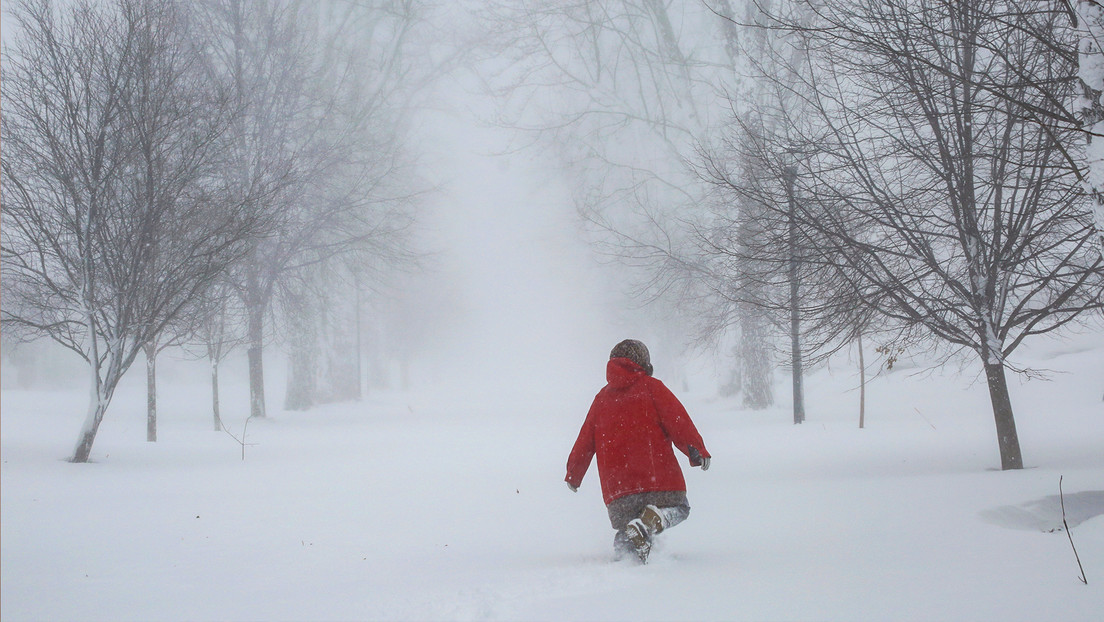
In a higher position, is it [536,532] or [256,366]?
[256,366]

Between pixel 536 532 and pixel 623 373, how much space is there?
2524 millimetres

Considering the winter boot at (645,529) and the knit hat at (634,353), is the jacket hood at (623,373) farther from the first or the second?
the winter boot at (645,529)

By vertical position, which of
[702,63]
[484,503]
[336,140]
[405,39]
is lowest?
[484,503]

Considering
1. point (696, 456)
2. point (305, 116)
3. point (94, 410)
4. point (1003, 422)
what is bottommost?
point (1003, 422)

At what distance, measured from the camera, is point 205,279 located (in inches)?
423

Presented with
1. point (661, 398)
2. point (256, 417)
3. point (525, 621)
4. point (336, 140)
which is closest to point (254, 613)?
point (525, 621)

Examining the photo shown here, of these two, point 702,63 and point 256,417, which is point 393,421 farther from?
point 702,63

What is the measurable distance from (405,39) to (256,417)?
1494 cm

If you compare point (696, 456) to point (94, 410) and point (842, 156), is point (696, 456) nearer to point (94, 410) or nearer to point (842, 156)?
point (842, 156)

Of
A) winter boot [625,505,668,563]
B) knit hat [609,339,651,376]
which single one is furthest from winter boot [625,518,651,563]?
knit hat [609,339,651,376]

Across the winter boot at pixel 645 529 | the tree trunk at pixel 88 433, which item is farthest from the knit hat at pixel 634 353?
the tree trunk at pixel 88 433

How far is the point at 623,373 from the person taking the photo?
17.7 ft

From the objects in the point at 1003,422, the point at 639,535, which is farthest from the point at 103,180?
the point at 1003,422

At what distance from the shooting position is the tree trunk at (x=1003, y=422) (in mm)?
8398
